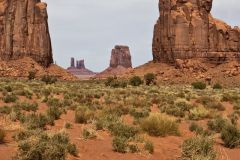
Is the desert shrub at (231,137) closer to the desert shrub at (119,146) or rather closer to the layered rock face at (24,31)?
the desert shrub at (119,146)

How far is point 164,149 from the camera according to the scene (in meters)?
13.7

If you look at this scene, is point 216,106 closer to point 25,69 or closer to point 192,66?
point 192,66

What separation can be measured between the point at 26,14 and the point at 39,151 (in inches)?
4271

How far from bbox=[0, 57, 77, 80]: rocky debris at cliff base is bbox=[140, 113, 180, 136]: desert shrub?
80.1 m

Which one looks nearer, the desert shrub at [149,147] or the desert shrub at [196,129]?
the desert shrub at [149,147]

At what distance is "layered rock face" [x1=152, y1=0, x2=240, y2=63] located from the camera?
104 metres

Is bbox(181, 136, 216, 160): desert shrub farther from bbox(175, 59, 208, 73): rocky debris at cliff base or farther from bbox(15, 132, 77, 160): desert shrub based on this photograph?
bbox(175, 59, 208, 73): rocky debris at cliff base

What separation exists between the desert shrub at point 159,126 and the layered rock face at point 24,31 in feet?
312

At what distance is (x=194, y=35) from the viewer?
10656 cm

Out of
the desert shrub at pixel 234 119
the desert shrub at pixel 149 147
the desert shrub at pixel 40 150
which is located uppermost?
the desert shrub at pixel 40 150

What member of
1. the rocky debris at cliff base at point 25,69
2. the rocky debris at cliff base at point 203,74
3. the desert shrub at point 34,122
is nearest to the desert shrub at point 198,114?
the desert shrub at point 34,122

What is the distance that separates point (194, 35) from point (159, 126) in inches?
3649

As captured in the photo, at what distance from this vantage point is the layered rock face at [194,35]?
343 ft

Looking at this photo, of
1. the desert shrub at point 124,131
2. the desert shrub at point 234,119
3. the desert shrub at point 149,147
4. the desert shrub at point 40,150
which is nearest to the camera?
the desert shrub at point 40,150
